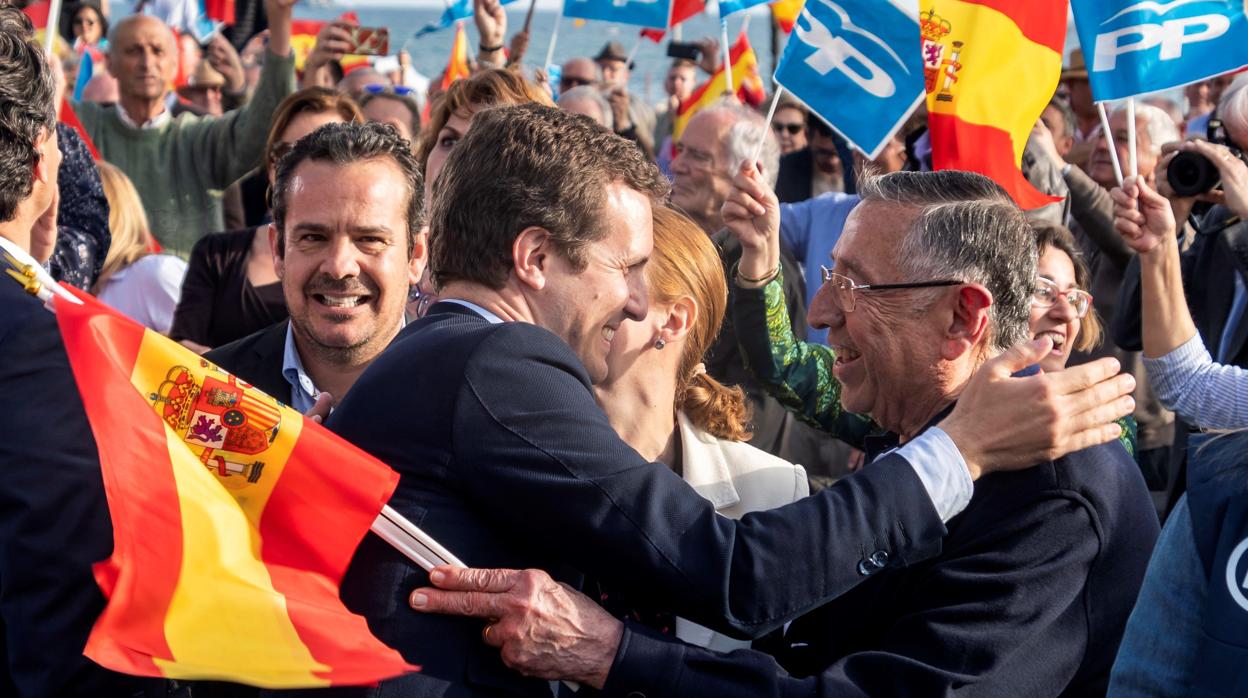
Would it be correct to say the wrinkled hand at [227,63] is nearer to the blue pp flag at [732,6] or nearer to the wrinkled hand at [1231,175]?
the blue pp flag at [732,6]

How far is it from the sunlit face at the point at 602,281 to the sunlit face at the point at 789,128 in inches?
283

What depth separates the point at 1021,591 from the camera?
2492 millimetres

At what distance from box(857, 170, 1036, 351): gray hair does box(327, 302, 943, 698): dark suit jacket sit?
1.94 feet

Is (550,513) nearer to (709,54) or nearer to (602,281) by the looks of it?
(602,281)

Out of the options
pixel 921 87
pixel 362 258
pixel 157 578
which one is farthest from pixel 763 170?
pixel 157 578

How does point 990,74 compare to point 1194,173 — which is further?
point 1194,173

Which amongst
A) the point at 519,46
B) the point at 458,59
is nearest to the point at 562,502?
the point at 519,46

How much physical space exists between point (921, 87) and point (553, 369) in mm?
2714

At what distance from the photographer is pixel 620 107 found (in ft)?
39.3

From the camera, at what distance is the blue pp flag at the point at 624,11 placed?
23.1 feet

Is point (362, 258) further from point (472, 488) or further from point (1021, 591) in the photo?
point (1021, 591)

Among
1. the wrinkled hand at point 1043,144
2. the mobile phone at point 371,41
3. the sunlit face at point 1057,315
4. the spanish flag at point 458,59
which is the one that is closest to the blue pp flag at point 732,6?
the wrinkled hand at point 1043,144

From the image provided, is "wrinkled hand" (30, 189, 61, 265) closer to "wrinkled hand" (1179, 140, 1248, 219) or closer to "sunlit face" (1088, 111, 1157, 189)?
"wrinkled hand" (1179, 140, 1248, 219)

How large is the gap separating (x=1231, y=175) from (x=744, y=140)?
229 cm
